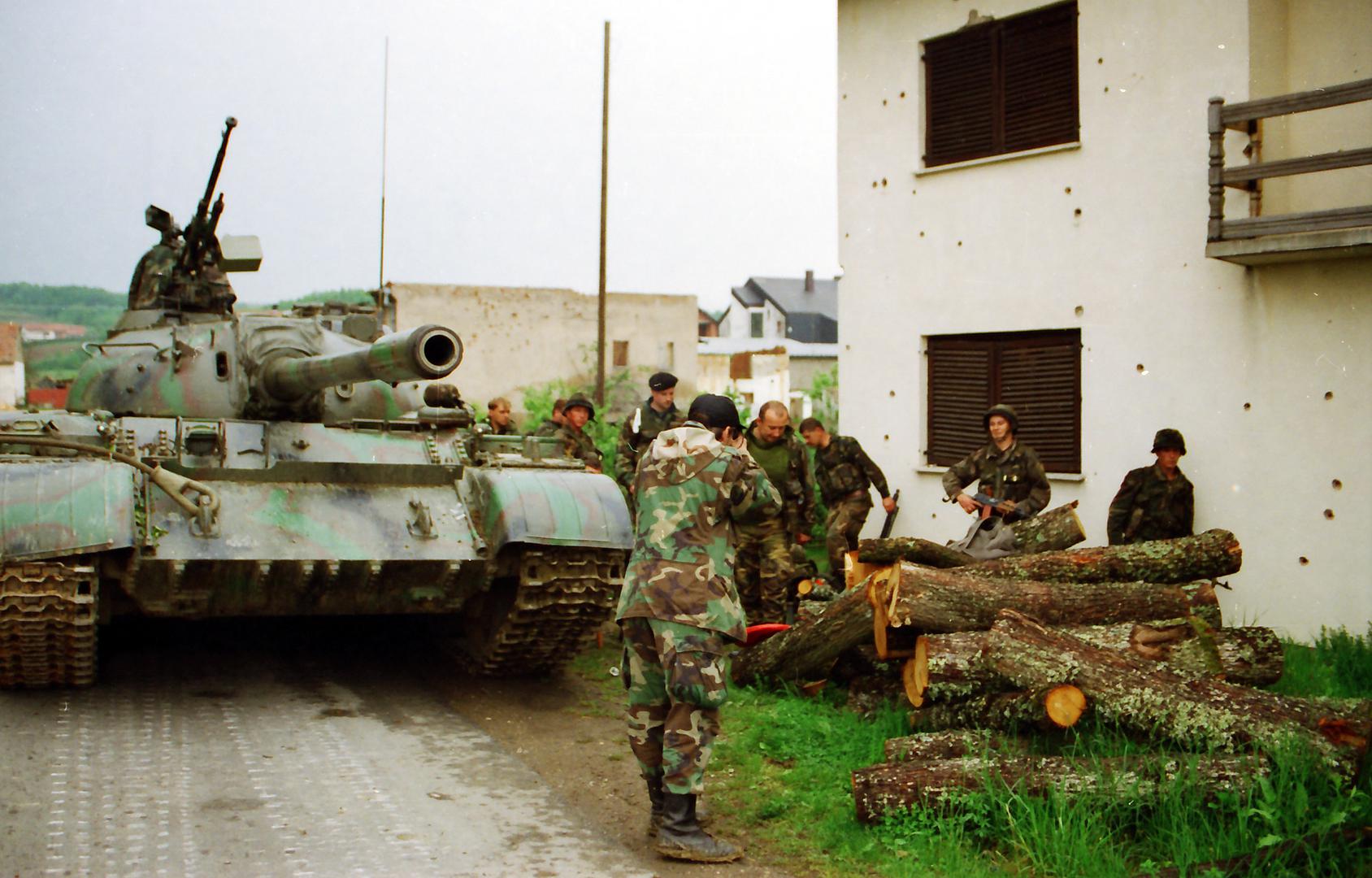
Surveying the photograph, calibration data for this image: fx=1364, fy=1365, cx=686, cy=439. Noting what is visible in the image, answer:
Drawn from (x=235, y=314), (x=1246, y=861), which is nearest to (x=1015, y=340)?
(x=235, y=314)

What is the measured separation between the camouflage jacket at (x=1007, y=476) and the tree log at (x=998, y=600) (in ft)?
4.96

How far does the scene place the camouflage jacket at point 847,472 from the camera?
427 inches

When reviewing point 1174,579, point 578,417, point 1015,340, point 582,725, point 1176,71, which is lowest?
point 582,725

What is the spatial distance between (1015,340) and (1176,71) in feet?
7.68

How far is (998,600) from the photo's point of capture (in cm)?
623

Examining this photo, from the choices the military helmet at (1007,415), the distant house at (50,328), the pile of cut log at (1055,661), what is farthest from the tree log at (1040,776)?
the distant house at (50,328)

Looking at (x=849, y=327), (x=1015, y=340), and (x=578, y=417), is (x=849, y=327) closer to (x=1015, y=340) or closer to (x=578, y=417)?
(x=1015, y=340)

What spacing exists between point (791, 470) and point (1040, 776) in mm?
4811

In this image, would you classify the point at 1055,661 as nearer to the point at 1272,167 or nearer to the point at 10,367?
the point at 1272,167

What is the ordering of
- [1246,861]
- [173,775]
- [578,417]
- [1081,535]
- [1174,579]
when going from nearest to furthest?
1. [1246,861]
2. [173,775]
3. [1174,579]
4. [1081,535]
5. [578,417]

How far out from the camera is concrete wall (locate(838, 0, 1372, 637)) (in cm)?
880

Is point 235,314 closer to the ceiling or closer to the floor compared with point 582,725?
closer to the ceiling

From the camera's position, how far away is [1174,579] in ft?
22.2

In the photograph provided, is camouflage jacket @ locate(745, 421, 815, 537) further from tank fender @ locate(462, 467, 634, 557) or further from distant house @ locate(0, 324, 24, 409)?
distant house @ locate(0, 324, 24, 409)
